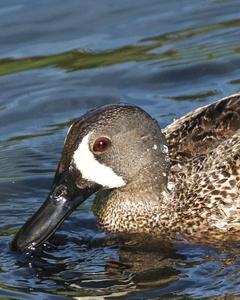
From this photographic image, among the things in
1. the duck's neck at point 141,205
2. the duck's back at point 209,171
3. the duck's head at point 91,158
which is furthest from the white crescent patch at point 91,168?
the duck's back at point 209,171

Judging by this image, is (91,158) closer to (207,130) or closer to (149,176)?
(149,176)

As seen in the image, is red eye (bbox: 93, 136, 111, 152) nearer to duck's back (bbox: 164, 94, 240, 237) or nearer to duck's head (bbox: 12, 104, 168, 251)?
duck's head (bbox: 12, 104, 168, 251)

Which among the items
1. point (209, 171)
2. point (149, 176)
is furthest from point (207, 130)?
point (149, 176)

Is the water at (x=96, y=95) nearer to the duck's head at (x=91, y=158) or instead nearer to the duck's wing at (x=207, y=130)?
the duck's head at (x=91, y=158)

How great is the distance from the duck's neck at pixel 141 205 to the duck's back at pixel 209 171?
5.2 inches

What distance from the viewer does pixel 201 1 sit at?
17.7 metres

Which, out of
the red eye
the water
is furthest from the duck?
the water

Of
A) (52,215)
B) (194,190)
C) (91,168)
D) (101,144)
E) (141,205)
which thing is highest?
(101,144)

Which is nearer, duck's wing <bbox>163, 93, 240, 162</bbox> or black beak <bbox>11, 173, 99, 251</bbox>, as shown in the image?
black beak <bbox>11, 173, 99, 251</bbox>

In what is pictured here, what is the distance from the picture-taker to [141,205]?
12.1m

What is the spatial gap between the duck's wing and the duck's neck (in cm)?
30

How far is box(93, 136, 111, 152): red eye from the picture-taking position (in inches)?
452

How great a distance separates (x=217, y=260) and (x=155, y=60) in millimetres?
5230

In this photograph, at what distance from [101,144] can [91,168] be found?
0.23 metres
